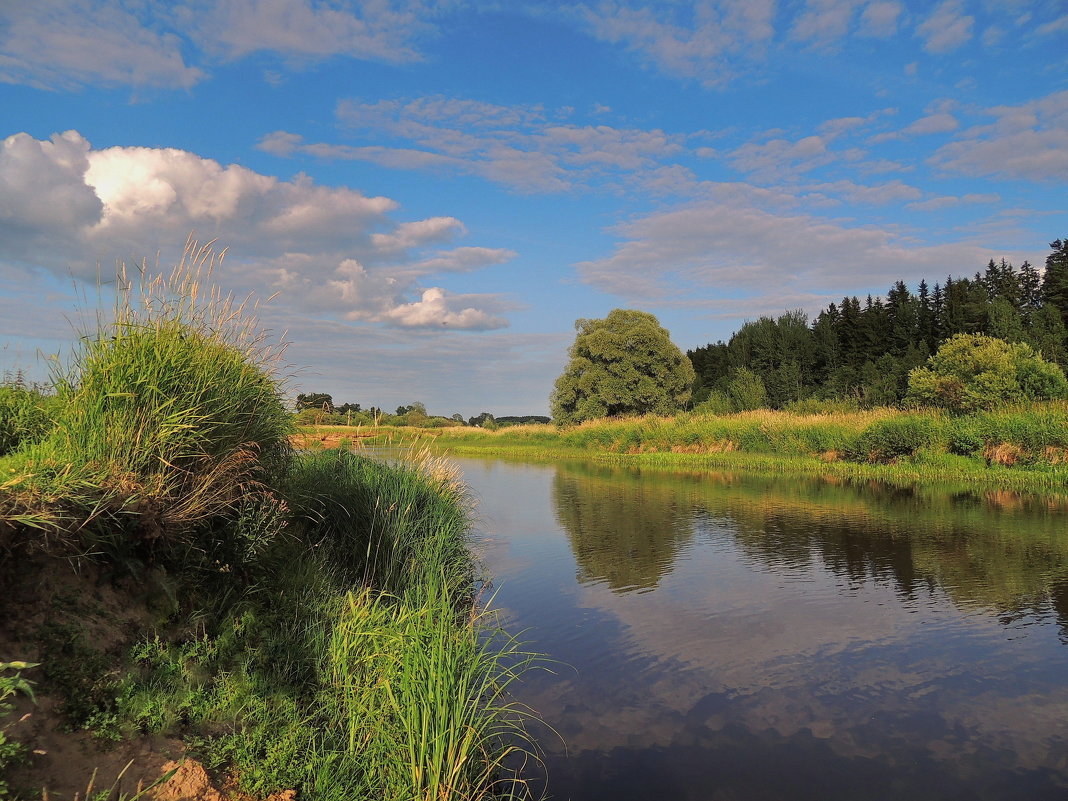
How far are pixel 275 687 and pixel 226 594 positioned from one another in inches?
44.1

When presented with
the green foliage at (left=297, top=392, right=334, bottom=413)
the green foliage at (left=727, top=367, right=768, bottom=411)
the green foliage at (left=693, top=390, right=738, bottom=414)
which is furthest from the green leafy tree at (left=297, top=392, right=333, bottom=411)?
the green foliage at (left=727, top=367, right=768, bottom=411)

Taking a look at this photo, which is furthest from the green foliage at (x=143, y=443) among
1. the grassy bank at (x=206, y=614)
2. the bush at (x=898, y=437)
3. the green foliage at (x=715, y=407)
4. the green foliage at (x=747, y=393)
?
the green foliage at (x=747, y=393)

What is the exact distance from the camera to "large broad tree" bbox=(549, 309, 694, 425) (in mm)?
51438

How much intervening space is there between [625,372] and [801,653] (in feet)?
145

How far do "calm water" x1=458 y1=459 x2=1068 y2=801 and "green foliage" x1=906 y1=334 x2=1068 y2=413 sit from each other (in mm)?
10438

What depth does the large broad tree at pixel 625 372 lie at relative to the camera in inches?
2025

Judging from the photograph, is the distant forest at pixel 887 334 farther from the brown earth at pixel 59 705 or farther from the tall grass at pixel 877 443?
the brown earth at pixel 59 705

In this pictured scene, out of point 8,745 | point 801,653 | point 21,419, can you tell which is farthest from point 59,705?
point 801,653

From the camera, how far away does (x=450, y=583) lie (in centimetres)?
859

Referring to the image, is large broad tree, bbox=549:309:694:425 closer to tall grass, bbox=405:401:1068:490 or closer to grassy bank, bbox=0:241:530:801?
tall grass, bbox=405:401:1068:490

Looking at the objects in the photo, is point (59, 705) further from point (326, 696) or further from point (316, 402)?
point (316, 402)

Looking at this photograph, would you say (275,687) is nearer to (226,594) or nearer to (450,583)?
(226,594)

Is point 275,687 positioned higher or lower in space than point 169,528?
lower

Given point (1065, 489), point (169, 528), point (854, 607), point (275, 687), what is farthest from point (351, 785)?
point (1065, 489)
